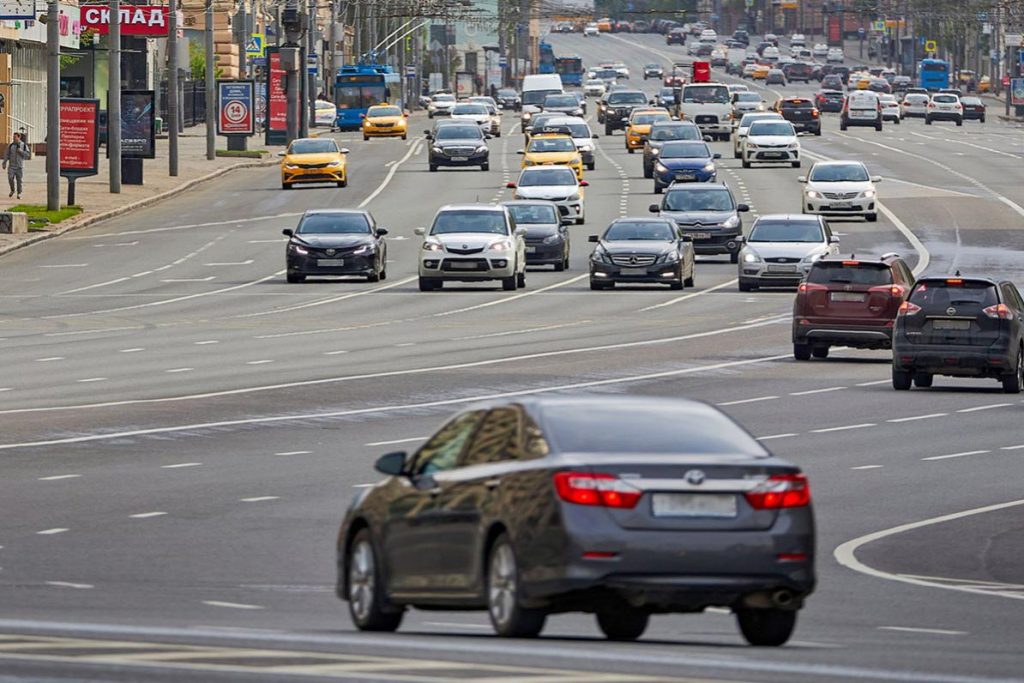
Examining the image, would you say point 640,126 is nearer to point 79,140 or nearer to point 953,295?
point 79,140

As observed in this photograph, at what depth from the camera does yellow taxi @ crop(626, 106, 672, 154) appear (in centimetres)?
9044

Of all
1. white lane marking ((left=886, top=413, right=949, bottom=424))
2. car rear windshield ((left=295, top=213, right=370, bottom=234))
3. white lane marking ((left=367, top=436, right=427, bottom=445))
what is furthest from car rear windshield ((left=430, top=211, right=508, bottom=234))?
white lane marking ((left=367, top=436, right=427, bottom=445))

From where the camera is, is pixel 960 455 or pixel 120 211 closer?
pixel 960 455

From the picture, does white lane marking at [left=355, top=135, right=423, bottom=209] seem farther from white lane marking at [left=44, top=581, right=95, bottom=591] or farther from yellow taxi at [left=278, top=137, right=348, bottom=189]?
white lane marking at [left=44, top=581, right=95, bottom=591]

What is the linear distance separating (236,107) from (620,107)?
23.6m

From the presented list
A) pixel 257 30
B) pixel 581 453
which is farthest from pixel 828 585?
pixel 257 30

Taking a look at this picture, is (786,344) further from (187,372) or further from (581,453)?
(581,453)

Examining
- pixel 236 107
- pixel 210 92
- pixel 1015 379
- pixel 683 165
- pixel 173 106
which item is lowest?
pixel 1015 379

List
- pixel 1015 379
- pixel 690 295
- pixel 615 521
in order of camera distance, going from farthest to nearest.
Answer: pixel 690 295
pixel 1015 379
pixel 615 521

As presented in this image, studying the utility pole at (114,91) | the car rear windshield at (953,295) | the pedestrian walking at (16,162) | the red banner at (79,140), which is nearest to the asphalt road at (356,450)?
the car rear windshield at (953,295)

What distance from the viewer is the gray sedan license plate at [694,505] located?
11.0 meters

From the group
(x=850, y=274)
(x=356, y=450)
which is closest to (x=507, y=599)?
(x=356, y=450)

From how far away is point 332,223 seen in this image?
156 ft

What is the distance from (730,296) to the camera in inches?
1801
